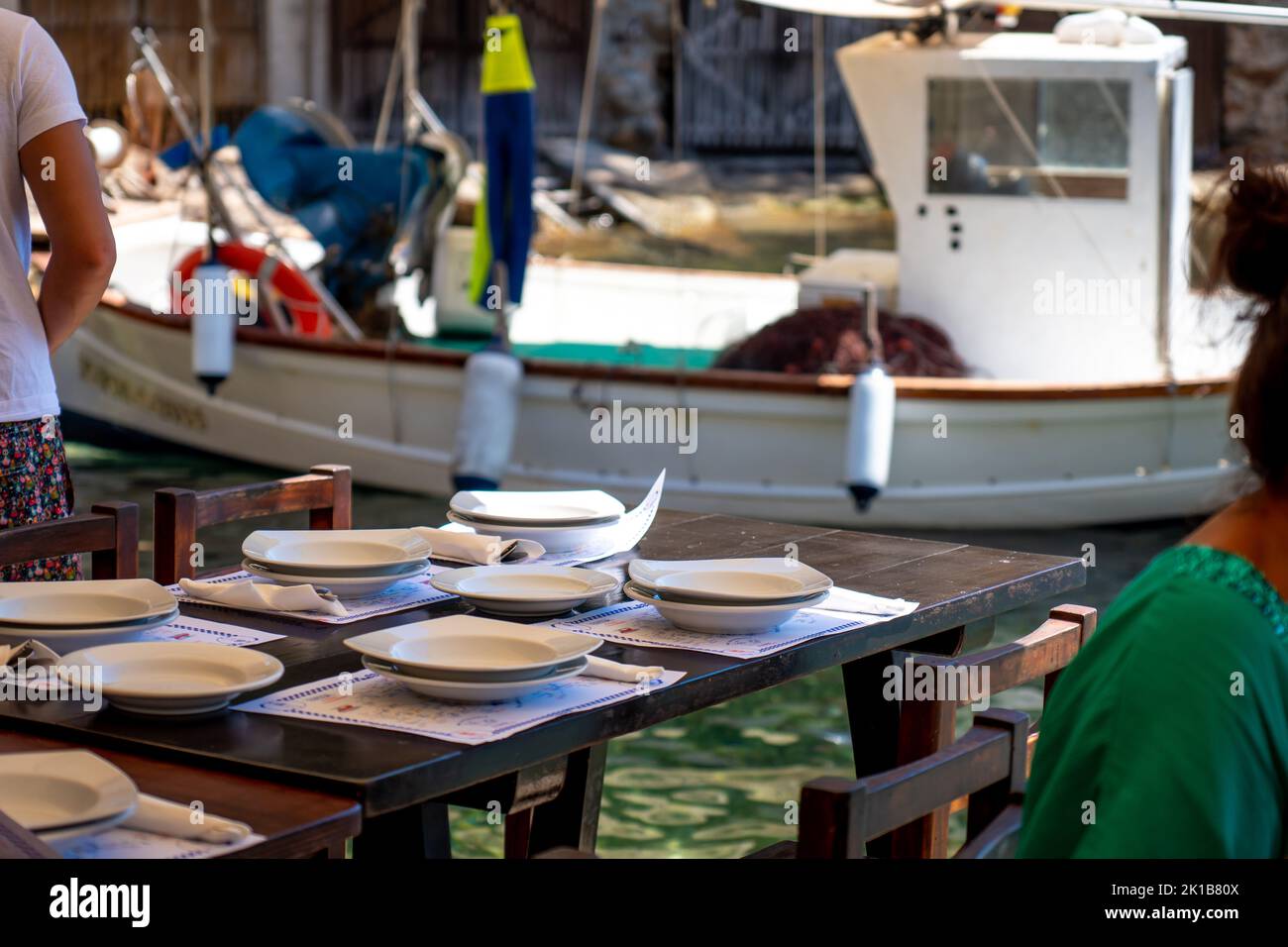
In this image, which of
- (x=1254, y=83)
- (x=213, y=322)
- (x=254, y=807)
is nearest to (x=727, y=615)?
(x=254, y=807)

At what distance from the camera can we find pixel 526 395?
7.18 m

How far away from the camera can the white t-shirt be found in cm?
261

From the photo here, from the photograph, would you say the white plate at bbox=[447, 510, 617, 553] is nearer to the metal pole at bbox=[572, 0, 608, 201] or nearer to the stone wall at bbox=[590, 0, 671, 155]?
the metal pole at bbox=[572, 0, 608, 201]

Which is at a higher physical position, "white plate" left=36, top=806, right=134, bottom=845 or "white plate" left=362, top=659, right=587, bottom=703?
"white plate" left=362, top=659, right=587, bottom=703

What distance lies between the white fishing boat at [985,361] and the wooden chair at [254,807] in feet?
16.9

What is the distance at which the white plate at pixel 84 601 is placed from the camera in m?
1.98

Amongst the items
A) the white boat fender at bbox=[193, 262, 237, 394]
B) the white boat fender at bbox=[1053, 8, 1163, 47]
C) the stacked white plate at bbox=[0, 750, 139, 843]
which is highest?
the white boat fender at bbox=[1053, 8, 1163, 47]

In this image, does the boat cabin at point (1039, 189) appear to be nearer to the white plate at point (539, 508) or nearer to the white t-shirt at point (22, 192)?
the white plate at point (539, 508)

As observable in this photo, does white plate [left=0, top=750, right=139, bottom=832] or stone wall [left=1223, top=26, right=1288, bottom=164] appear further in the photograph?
stone wall [left=1223, top=26, right=1288, bottom=164]

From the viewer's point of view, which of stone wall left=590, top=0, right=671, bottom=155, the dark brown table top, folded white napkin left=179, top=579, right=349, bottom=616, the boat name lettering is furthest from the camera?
stone wall left=590, top=0, right=671, bottom=155

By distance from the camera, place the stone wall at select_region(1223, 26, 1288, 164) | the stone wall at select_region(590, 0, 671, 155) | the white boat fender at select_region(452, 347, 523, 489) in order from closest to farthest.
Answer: the white boat fender at select_region(452, 347, 523, 489), the stone wall at select_region(1223, 26, 1288, 164), the stone wall at select_region(590, 0, 671, 155)

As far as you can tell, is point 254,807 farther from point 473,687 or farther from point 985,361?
point 985,361

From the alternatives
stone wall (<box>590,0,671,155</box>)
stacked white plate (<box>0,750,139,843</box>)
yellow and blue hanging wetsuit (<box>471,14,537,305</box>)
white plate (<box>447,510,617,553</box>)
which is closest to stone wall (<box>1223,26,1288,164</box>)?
stone wall (<box>590,0,671,155</box>)

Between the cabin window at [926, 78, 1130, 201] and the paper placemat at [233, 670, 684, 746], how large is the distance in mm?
5465
